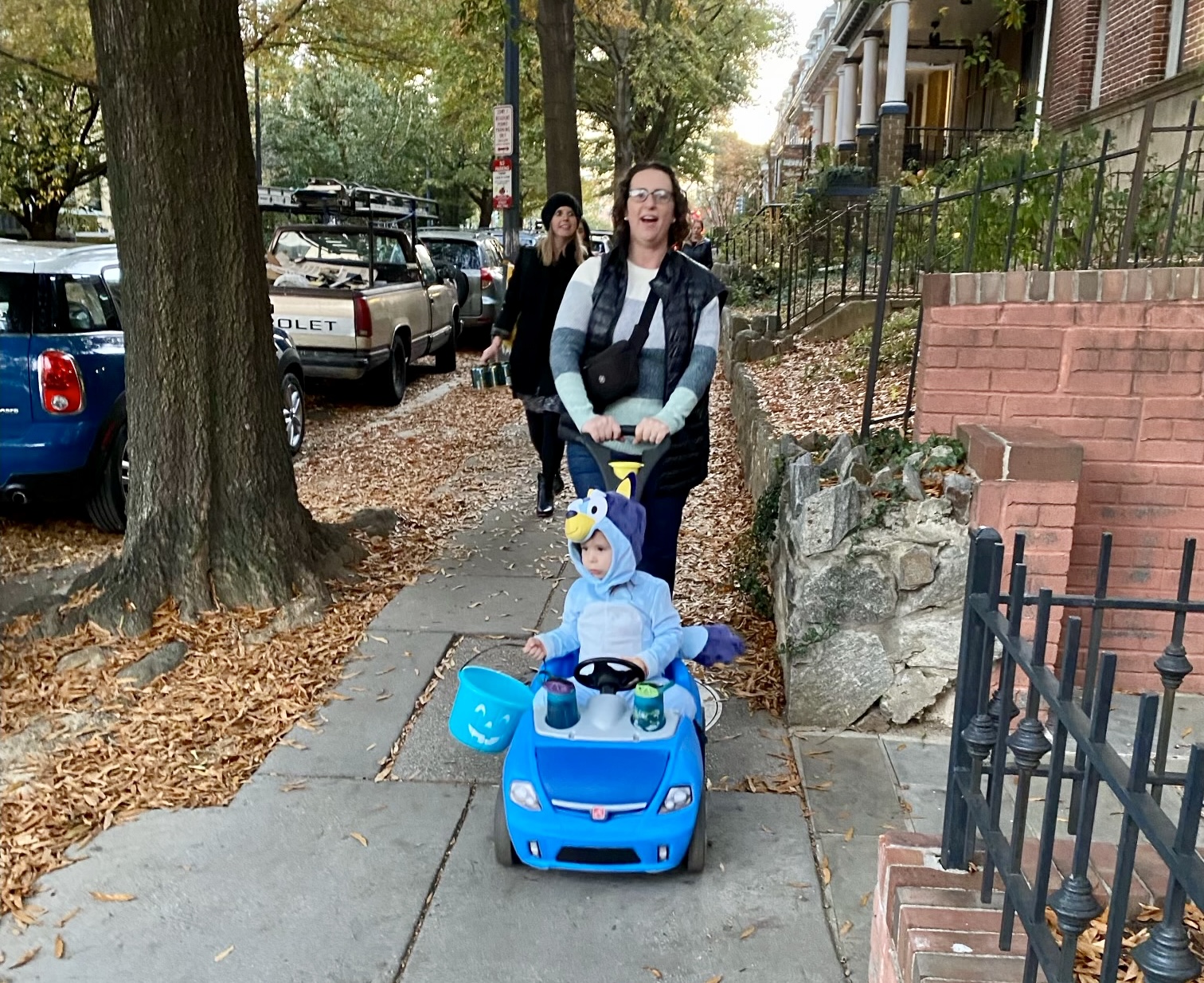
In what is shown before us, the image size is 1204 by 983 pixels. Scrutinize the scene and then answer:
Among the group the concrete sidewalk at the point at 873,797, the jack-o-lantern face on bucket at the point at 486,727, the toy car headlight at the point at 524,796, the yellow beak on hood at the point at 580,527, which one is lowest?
the concrete sidewalk at the point at 873,797

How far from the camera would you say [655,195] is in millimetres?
3482

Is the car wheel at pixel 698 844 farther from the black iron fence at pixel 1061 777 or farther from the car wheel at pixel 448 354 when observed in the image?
the car wheel at pixel 448 354

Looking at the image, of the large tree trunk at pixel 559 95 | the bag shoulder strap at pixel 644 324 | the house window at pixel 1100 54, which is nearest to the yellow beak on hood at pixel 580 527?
the bag shoulder strap at pixel 644 324

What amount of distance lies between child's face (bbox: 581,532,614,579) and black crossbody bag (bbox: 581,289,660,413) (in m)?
0.69

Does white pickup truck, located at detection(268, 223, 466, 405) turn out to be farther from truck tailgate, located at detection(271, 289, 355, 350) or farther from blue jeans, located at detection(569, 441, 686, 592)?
blue jeans, located at detection(569, 441, 686, 592)

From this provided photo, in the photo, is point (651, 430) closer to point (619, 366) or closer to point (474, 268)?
point (619, 366)

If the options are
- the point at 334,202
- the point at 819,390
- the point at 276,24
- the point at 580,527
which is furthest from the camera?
the point at 276,24

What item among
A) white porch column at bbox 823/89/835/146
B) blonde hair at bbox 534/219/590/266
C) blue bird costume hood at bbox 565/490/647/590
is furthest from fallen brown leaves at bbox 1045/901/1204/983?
white porch column at bbox 823/89/835/146

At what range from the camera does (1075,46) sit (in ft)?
47.0

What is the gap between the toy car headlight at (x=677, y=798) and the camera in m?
2.80

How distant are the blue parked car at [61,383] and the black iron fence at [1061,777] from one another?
14.5 ft

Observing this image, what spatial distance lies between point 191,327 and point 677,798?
3062 mm

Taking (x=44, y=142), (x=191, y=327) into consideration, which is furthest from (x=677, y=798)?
(x=44, y=142)

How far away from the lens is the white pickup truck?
1027 cm
